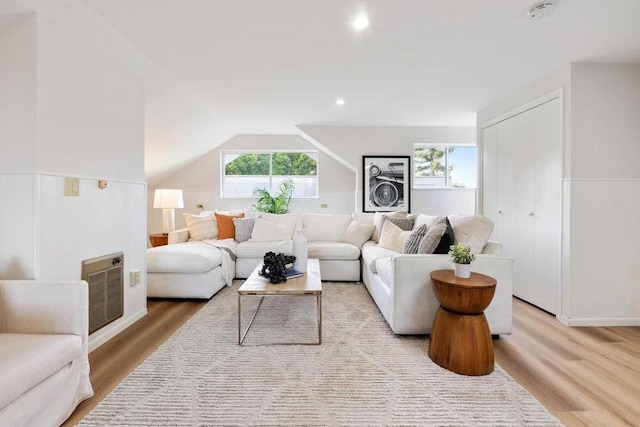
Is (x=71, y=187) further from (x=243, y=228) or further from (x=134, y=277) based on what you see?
(x=243, y=228)

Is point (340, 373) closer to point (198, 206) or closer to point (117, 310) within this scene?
point (117, 310)

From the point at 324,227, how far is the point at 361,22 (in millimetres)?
2859

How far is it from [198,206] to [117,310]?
3.53 meters

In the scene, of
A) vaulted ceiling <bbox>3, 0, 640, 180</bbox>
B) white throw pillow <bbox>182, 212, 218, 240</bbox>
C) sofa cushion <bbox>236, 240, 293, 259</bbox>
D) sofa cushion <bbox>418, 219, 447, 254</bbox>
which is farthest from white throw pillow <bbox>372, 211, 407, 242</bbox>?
white throw pillow <bbox>182, 212, 218, 240</bbox>

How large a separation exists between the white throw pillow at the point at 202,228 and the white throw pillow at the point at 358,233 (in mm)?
1850

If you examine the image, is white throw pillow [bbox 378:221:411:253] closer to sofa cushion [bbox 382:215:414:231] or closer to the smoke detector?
sofa cushion [bbox 382:215:414:231]

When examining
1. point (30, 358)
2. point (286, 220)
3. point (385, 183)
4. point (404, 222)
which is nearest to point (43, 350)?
point (30, 358)

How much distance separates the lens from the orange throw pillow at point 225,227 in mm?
4211

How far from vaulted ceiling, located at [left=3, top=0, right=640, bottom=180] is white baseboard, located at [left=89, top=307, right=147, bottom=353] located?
2096 millimetres

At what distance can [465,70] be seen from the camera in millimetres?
2838

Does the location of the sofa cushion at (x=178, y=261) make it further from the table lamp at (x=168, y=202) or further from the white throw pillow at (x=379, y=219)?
the white throw pillow at (x=379, y=219)

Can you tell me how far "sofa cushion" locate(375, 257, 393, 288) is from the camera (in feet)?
8.15

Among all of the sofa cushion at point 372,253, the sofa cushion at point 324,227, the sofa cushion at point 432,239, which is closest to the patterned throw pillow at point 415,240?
the sofa cushion at point 432,239

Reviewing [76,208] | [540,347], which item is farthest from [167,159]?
[540,347]
